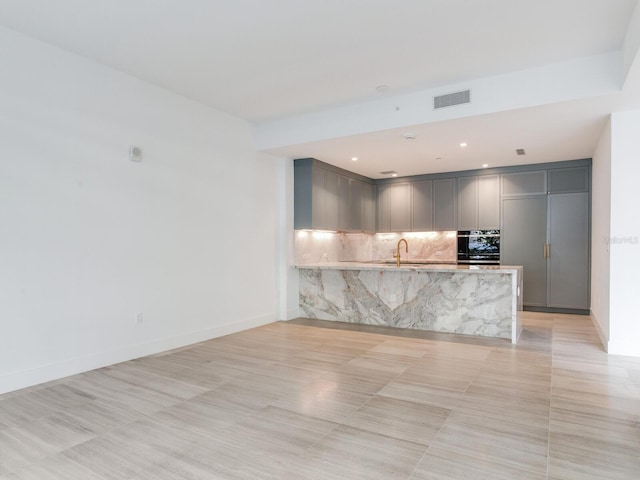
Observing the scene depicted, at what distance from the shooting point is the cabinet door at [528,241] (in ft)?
22.8

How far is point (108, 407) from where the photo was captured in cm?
298

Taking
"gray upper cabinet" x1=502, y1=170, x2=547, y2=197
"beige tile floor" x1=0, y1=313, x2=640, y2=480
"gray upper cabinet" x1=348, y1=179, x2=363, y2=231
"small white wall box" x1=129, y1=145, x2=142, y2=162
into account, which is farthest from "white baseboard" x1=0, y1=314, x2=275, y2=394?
"gray upper cabinet" x1=502, y1=170, x2=547, y2=197

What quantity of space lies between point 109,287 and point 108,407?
54.8 inches

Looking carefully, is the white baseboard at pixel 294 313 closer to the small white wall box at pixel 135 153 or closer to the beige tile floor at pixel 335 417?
the beige tile floor at pixel 335 417

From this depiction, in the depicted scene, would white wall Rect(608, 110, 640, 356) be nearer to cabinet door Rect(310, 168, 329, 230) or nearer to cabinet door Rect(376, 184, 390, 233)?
cabinet door Rect(310, 168, 329, 230)

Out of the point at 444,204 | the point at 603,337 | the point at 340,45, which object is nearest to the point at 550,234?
the point at 444,204

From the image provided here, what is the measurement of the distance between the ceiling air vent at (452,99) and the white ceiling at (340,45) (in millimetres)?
138

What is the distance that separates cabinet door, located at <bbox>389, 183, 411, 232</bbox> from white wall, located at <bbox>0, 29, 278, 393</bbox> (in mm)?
3596

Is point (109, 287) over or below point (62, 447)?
over

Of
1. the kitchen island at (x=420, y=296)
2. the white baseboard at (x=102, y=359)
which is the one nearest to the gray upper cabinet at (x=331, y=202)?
the kitchen island at (x=420, y=296)

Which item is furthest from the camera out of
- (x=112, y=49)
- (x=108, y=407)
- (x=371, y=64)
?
(x=371, y=64)

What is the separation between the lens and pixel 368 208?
8.23 m

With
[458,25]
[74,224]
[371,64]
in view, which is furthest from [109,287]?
[458,25]

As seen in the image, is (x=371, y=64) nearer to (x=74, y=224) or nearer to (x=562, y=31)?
(x=562, y=31)
